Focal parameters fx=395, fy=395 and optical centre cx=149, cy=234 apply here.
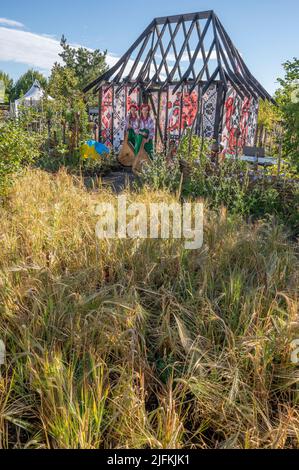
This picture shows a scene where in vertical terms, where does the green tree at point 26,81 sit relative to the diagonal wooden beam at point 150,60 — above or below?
above

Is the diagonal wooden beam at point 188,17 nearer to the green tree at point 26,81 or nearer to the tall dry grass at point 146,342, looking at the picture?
the tall dry grass at point 146,342

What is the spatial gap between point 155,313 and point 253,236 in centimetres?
151

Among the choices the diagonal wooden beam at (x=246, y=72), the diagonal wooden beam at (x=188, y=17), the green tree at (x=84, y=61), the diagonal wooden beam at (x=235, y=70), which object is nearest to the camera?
the diagonal wooden beam at (x=235, y=70)

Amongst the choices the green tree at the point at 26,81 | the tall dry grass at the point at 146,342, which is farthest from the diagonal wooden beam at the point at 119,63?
the green tree at the point at 26,81

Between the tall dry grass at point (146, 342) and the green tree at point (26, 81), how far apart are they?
4770 cm

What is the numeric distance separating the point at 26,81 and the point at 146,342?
54.0 metres

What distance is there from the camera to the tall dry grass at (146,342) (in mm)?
1993

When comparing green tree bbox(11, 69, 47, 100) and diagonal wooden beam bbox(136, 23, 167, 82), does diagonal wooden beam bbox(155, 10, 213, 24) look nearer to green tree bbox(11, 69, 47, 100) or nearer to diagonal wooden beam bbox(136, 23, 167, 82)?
diagonal wooden beam bbox(136, 23, 167, 82)

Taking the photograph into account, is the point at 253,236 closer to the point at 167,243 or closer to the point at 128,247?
the point at 167,243

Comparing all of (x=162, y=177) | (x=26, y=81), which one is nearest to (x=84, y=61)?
(x=26, y=81)

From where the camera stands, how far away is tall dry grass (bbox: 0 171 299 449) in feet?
6.54

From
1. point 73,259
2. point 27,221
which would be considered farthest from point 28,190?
point 73,259

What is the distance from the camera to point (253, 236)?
4.02 metres
